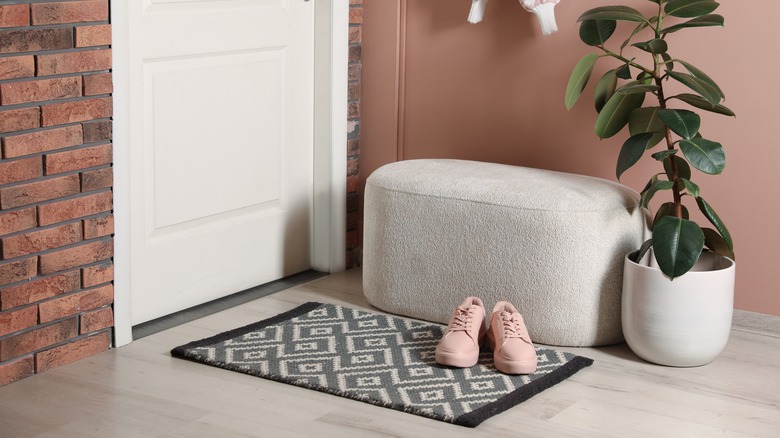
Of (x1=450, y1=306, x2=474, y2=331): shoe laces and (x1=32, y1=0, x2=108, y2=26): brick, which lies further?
(x1=450, y1=306, x2=474, y2=331): shoe laces

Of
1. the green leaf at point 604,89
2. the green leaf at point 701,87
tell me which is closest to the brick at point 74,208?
the green leaf at point 604,89

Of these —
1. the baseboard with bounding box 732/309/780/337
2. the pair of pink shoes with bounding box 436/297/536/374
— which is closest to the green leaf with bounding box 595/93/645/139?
the pair of pink shoes with bounding box 436/297/536/374

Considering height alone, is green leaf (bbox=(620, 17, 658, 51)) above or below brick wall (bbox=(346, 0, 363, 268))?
above

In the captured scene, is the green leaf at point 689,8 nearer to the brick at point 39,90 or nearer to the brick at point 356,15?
the brick at point 356,15

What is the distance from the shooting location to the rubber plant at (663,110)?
256cm

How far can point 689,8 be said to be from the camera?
2.70m

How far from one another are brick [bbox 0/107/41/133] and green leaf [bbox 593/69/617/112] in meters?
1.49

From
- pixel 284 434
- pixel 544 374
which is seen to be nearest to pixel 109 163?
pixel 284 434

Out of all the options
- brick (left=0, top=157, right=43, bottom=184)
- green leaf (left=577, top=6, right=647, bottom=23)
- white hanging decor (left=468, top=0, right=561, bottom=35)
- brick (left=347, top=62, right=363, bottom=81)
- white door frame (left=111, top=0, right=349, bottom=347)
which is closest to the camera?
brick (left=0, top=157, right=43, bottom=184)

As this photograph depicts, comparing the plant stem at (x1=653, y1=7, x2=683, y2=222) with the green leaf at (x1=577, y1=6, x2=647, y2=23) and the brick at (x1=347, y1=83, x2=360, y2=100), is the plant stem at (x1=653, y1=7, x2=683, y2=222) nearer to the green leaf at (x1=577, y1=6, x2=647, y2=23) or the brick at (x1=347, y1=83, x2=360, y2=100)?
the green leaf at (x1=577, y1=6, x2=647, y2=23)

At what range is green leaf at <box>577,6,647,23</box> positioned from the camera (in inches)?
109

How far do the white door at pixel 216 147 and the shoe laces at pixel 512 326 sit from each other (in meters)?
0.97

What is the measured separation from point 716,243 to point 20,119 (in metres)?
1.77

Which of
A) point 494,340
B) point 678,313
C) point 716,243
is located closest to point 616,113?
point 716,243
